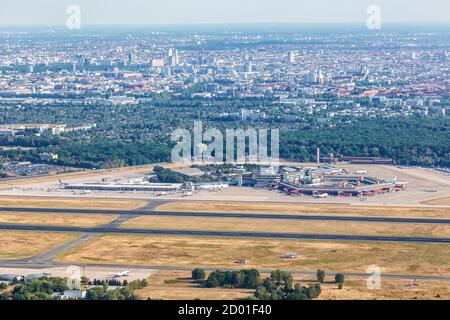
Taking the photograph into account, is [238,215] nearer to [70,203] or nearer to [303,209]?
[303,209]

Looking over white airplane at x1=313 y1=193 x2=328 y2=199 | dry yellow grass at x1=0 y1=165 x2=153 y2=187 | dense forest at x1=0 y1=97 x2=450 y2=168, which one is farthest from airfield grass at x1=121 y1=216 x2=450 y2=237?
dense forest at x1=0 y1=97 x2=450 y2=168

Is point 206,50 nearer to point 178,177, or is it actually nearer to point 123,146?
point 123,146

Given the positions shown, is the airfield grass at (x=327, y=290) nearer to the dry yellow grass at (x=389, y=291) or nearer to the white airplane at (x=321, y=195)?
the dry yellow grass at (x=389, y=291)

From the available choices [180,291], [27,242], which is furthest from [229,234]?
[180,291]

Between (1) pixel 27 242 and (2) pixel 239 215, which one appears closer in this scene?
(1) pixel 27 242
